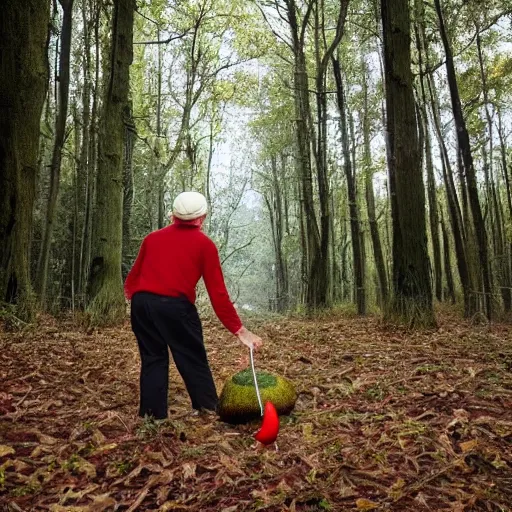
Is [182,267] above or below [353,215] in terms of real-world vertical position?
below

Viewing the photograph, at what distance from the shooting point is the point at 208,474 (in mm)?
2475

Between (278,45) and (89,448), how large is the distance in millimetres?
17440

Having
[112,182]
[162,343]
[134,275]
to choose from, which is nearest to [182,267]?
[134,275]

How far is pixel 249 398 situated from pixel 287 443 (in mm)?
499

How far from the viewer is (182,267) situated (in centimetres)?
341

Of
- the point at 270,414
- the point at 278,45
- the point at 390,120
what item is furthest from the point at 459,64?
the point at 270,414

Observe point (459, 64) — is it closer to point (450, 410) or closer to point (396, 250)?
point (396, 250)

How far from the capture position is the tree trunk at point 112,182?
8.20 m

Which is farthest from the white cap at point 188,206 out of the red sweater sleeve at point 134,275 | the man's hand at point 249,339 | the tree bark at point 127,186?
the tree bark at point 127,186

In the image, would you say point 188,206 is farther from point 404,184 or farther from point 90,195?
point 90,195

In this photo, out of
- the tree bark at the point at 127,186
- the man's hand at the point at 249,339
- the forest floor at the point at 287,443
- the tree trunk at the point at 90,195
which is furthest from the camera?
the tree bark at the point at 127,186

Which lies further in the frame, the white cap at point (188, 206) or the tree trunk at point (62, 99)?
the tree trunk at point (62, 99)

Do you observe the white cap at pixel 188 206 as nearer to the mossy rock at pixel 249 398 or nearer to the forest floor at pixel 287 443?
the mossy rock at pixel 249 398

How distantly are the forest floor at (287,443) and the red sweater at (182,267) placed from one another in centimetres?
90
